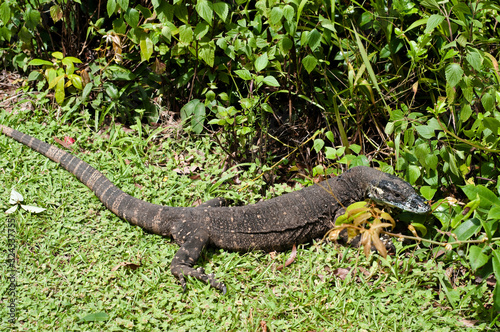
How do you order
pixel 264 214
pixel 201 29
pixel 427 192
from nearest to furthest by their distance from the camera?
pixel 427 192
pixel 264 214
pixel 201 29

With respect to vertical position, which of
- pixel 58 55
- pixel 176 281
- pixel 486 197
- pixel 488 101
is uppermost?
pixel 488 101

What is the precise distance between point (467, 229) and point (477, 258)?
353 mm

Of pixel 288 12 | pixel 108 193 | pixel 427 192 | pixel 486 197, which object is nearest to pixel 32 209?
pixel 108 193

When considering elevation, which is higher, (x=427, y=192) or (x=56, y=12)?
(x=56, y=12)

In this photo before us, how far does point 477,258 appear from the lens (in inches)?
121

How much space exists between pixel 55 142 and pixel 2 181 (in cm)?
82

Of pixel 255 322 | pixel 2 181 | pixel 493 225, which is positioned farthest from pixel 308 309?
pixel 2 181

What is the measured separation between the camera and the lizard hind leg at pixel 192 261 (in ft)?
12.1

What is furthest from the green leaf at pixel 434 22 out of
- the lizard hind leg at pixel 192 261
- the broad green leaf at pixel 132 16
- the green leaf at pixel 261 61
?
the broad green leaf at pixel 132 16

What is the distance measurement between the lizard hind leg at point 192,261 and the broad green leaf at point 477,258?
1922 millimetres

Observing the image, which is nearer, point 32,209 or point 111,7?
point 32,209

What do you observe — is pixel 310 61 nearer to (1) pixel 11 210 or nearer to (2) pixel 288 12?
(2) pixel 288 12

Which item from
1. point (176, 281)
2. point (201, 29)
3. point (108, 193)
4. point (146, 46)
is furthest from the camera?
point (146, 46)

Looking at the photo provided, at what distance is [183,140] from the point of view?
5332 mm
